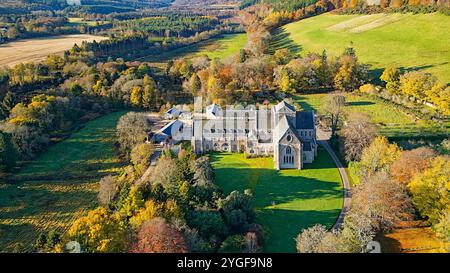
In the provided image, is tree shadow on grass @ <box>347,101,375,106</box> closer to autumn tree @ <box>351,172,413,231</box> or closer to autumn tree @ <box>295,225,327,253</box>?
autumn tree @ <box>351,172,413,231</box>

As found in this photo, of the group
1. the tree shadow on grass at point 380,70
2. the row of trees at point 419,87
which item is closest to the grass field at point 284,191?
the row of trees at point 419,87

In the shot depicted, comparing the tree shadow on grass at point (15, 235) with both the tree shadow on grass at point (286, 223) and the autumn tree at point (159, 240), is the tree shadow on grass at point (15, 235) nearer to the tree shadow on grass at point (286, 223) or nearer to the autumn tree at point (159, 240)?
the autumn tree at point (159, 240)

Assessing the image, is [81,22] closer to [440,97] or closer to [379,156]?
[440,97]

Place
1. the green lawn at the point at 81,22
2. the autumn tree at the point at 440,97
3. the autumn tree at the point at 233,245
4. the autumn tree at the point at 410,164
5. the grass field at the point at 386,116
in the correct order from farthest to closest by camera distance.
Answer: the green lawn at the point at 81,22, the autumn tree at the point at 440,97, the grass field at the point at 386,116, the autumn tree at the point at 410,164, the autumn tree at the point at 233,245

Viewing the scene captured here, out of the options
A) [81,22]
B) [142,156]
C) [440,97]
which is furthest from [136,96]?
[81,22]

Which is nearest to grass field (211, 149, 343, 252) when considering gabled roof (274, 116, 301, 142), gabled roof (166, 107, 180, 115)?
gabled roof (274, 116, 301, 142)

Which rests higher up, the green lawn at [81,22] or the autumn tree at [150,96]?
the green lawn at [81,22]
